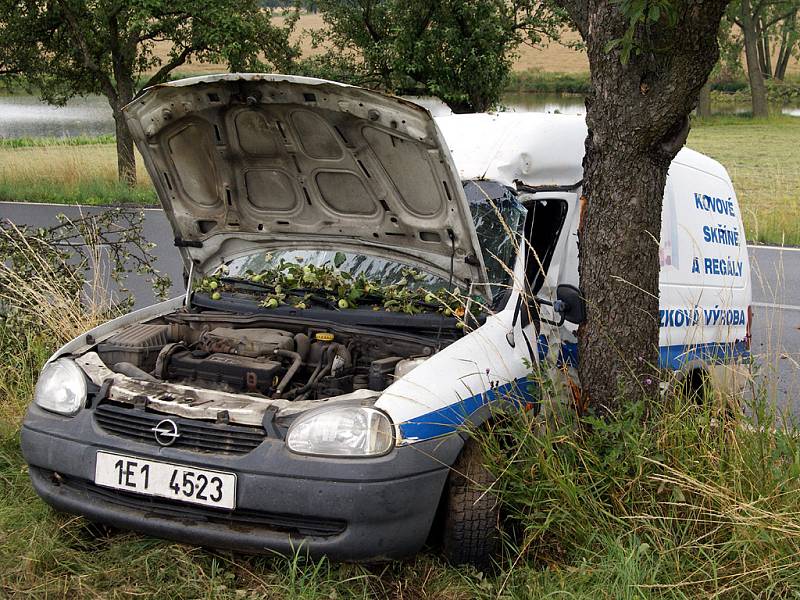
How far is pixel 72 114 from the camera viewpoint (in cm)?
5175

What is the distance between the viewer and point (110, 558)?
3859 mm

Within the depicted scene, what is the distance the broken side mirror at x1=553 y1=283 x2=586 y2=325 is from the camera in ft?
13.7

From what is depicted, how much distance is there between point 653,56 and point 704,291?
7.64ft

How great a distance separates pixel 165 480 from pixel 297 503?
57cm

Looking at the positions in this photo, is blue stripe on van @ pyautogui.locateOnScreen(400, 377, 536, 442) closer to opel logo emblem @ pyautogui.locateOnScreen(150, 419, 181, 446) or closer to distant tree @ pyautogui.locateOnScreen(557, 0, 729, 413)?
distant tree @ pyautogui.locateOnScreen(557, 0, 729, 413)

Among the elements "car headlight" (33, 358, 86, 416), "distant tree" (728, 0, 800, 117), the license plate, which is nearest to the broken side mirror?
the license plate

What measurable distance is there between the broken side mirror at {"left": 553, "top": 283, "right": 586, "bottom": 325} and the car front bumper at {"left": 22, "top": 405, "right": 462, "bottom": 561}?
3.14 feet

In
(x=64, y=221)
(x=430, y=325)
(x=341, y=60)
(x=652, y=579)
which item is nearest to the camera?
(x=652, y=579)

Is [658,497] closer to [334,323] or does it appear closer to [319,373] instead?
[319,373]

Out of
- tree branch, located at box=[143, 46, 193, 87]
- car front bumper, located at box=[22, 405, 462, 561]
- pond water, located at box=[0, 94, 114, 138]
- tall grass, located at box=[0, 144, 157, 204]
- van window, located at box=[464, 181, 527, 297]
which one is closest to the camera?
car front bumper, located at box=[22, 405, 462, 561]

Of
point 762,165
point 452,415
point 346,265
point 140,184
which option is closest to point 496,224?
point 346,265

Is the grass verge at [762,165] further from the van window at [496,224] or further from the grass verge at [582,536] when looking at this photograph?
the van window at [496,224]

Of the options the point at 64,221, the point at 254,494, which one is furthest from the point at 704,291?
the point at 64,221

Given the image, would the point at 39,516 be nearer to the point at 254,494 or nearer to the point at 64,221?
the point at 254,494
